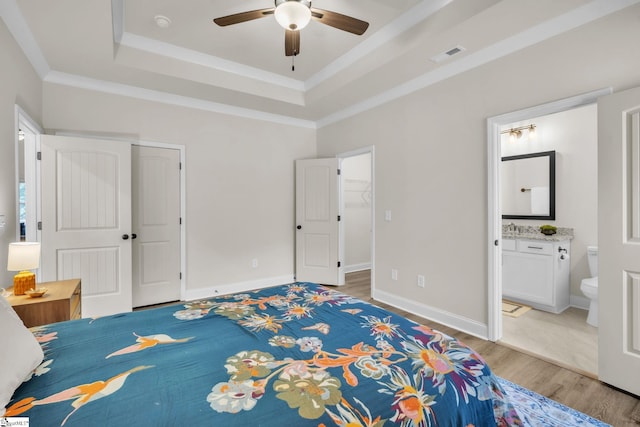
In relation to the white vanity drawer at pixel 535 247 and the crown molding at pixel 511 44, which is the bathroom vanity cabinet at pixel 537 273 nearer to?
the white vanity drawer at pixel 535 247

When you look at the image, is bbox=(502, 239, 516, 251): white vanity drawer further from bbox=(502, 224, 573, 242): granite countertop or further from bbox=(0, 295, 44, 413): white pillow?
bbox=(0, 295, 44, 413): white pillow

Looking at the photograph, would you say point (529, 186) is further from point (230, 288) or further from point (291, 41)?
point (230, 288)

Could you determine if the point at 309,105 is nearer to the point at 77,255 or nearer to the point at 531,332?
→ the point at 77,255

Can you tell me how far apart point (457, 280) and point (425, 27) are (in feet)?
7.73

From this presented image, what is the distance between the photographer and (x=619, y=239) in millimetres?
1995

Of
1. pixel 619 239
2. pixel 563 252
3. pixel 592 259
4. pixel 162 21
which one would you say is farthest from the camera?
pixel 563 252

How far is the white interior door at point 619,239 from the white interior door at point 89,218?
14.1ft

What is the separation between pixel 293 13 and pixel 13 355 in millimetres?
2271

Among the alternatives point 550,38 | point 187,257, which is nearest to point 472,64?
point 550,38

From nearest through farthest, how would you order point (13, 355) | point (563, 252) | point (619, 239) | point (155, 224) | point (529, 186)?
point (13, 355) → point (619, 239) → point (563, 252) → point (155, 224) → point (529, 186)

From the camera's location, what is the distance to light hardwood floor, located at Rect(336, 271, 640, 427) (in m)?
1.82

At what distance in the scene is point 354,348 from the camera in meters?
1.23

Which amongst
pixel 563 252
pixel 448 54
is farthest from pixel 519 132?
pixel 448 54

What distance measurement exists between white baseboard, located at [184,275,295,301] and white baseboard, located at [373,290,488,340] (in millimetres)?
1538
